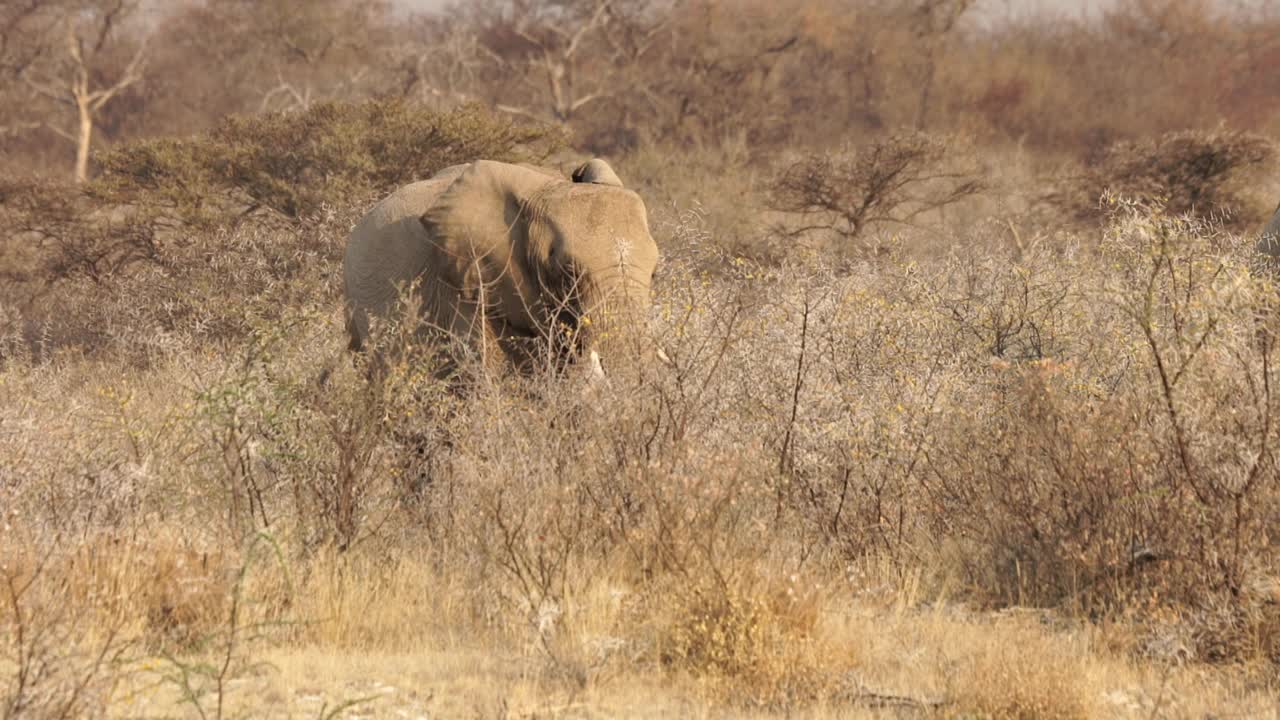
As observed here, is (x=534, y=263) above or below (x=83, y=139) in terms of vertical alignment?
below

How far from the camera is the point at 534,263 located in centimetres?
704

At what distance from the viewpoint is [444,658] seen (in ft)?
14.3

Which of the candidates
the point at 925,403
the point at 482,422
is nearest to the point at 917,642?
the point at 925,403

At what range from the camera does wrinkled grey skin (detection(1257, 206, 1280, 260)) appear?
8958 millimetres

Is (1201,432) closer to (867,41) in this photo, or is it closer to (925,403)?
(925,403)

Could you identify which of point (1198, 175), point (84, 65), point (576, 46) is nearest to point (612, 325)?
point (1198, 175)

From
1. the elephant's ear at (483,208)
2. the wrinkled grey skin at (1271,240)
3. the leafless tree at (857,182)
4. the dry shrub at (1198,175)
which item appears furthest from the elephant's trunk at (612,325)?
the dry shrub at (1198,175)

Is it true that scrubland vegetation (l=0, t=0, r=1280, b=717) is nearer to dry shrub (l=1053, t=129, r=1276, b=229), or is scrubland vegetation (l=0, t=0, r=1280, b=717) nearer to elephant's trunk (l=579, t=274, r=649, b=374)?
elephant's trunk (l=579, t=274, r=649, b=374)

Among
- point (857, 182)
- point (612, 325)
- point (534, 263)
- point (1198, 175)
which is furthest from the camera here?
point (1198, 175)

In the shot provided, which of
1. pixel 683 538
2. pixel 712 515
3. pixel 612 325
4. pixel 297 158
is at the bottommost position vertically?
pixel 683 538

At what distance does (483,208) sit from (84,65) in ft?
87.3

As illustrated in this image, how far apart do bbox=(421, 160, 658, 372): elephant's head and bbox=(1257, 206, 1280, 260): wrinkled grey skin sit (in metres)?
4.66

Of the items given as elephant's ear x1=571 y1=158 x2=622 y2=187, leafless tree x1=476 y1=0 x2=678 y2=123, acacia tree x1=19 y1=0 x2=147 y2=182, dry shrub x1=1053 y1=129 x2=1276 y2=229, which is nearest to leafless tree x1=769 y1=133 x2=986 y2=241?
dry shrub x1=1053 y1=129 x2=1276 y2=229

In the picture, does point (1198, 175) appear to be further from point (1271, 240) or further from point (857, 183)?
point (1271, 240)
